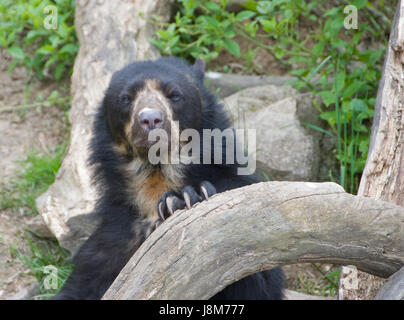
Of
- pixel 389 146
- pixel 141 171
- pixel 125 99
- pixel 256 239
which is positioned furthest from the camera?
pixel 141 171

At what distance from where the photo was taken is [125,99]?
468 cm

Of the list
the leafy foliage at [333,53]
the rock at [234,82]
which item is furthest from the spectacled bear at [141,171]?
the rock at [234,82]

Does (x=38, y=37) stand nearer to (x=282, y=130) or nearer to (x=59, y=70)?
(x=59, y=70)

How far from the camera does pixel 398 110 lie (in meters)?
4.49

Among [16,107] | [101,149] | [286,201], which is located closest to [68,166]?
[101,149]

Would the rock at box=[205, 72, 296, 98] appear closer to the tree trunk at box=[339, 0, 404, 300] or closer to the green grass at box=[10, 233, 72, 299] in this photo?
the green grass at box=[10, 233, 72, 299]

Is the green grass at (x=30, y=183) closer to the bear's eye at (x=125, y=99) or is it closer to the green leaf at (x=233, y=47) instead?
the green leaf at (x=233, y=47)

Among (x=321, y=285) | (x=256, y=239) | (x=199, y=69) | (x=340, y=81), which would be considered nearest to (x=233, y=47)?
(x=340, y=81)

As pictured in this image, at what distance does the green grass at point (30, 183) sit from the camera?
7023 millimetres

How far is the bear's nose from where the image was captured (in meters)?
4.36

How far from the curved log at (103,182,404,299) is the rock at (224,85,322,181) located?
2791mm

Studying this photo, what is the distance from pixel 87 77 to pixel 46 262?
1948 millimetres

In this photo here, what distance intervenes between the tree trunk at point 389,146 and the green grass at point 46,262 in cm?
286
